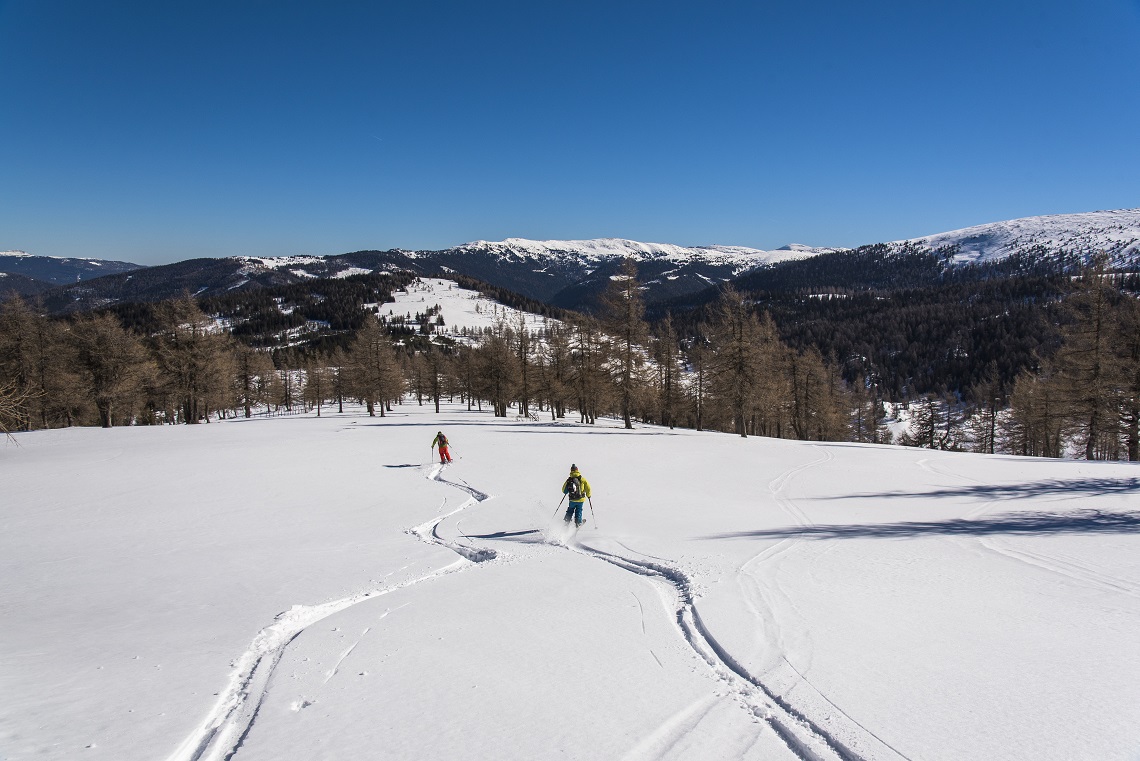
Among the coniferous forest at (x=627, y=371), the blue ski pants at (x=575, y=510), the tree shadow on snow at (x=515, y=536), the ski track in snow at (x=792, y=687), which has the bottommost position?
the tree shadow on snow at (x=515, y=536)

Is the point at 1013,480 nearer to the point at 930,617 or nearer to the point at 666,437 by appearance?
the point at 930,617

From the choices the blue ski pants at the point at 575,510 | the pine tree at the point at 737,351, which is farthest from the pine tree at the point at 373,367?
the blue ski pants at the point at 575,510

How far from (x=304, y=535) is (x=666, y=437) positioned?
81.6 ft

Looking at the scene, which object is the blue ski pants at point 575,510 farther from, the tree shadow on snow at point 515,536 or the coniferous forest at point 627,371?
the coniferous forest at point 627,371

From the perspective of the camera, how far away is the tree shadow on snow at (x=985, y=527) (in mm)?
11039

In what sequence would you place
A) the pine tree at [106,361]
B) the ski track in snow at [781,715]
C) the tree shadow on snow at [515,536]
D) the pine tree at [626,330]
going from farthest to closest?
the pine tree at [106,361]
the pine tree at [626,330]
the tree shadow on snow at [515,536]
the ski track in snow at [781,715]

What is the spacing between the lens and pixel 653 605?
767 cm

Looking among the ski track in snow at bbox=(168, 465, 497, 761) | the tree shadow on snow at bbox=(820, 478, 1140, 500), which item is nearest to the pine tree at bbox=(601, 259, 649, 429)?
the tree shadow on snow at bbox=(820, 478, 1140, 500)

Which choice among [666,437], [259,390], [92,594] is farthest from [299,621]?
[259,390]

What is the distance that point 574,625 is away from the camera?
6.94 m

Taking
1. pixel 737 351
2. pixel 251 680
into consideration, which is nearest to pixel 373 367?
pixel 737 351

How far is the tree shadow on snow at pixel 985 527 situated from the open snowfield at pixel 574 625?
108mm

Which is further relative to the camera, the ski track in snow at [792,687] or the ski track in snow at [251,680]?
the ski track in snow at [251,680]

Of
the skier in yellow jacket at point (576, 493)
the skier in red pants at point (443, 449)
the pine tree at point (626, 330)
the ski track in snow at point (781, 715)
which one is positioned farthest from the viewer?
the pine tree at point (626, 330)
